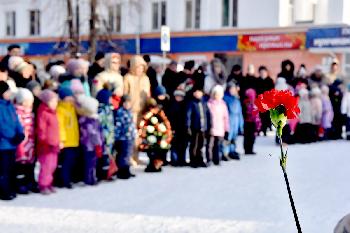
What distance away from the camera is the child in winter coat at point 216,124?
10.3m

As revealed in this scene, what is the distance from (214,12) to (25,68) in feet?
65.1

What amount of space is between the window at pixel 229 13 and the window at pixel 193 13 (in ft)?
3.83

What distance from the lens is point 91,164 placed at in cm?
826

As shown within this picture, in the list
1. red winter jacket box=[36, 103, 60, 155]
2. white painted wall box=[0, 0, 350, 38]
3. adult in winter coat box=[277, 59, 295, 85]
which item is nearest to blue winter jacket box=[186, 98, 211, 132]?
red winter jacket box=[36, 103, 60, 155]

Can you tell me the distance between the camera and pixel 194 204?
7.12 m

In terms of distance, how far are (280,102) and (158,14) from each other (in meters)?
27.6

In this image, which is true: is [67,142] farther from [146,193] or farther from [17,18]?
[17,18]

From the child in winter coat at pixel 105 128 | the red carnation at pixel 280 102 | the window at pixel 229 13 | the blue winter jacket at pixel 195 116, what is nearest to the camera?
the red carnation at pixel 280 102

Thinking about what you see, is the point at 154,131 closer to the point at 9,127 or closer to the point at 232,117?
the point at 232,117

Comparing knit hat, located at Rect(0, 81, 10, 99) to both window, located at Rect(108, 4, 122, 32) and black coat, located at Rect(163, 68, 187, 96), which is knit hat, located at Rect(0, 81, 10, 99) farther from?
window, located at Rect(108, 4, 122, 32)

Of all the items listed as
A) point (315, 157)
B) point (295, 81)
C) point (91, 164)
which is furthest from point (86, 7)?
point (91, 164)

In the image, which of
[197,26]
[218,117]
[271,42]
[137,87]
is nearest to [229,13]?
[197,26]

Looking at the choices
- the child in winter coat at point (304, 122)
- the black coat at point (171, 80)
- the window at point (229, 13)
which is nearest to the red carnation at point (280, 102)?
the black coat at point (171, 80)

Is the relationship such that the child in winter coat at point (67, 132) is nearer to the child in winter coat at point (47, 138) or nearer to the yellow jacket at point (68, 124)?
the yellow jacket at point (68, 124)
